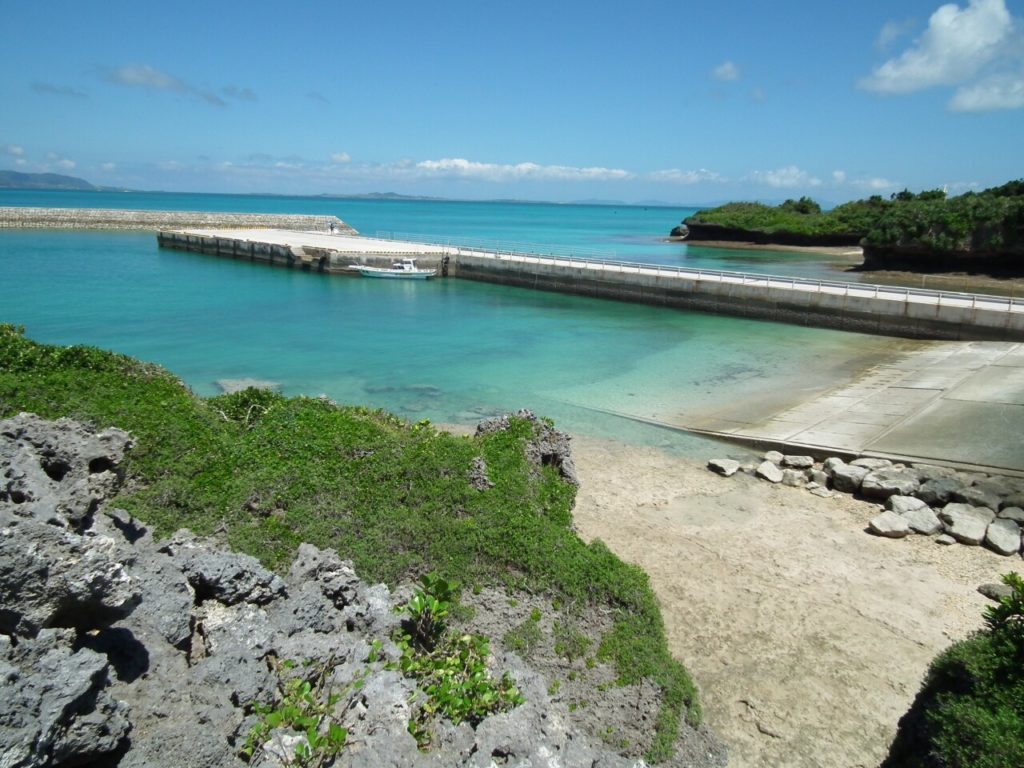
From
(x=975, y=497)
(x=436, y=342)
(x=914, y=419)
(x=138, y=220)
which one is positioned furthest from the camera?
(x=138, y=220)

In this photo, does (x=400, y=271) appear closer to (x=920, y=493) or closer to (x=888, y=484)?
(x=888, y=484)

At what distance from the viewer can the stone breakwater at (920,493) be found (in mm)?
12211

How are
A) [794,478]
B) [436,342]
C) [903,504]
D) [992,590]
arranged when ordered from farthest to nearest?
[436,342]
[794,478]
[903,504]
[992,590]

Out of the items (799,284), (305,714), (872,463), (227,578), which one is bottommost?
(872,463)

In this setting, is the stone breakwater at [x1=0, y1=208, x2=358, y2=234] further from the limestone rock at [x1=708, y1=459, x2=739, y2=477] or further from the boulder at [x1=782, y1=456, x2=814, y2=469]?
the boulder at [x1=782, y1=456, x2=814, y2=469]

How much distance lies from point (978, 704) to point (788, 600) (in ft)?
14.7

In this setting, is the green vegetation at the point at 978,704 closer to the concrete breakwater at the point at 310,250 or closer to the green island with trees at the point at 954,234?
the concrete breakwater at the point at 310,250

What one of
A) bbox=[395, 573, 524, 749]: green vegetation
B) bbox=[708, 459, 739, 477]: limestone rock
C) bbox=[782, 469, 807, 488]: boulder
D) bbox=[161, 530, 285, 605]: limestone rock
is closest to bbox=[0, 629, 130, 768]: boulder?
bbox=[161, 530, 285, 605]: limestone rock

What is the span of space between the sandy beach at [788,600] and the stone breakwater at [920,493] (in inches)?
10.4

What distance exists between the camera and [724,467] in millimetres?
15000

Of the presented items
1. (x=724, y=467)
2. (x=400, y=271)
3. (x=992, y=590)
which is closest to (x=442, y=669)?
(x=992, y=590)

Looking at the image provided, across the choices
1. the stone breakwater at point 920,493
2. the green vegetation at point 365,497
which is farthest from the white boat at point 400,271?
the green vegetation at point 365,497

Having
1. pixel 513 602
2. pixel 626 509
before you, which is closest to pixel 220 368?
pixel 626 509

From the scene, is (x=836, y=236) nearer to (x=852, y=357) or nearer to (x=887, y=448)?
(x=852, y=357)
